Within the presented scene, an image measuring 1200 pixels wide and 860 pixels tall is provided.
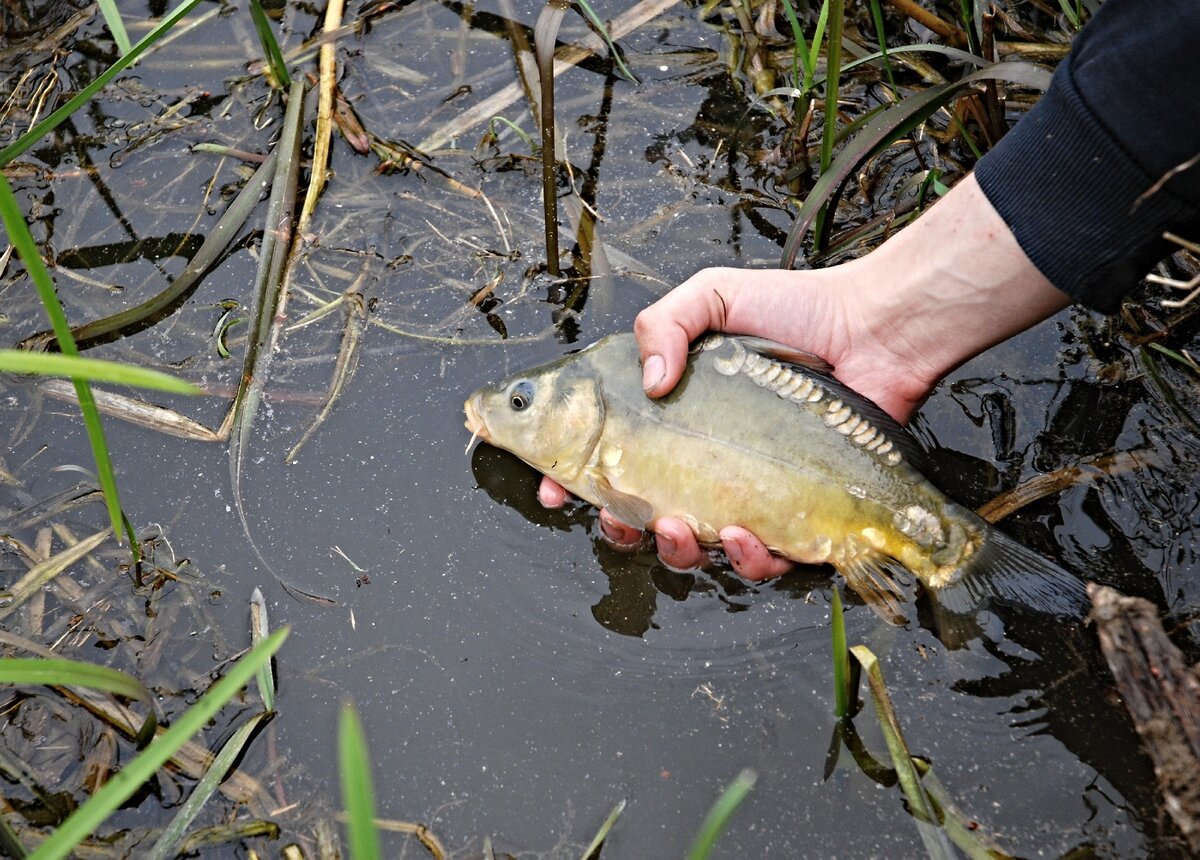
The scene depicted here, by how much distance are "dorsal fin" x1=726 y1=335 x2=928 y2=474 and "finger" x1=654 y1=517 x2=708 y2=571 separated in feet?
1.75

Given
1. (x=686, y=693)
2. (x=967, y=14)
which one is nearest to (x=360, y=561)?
(x=686, y=693)

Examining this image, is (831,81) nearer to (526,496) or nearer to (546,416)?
(546,416)

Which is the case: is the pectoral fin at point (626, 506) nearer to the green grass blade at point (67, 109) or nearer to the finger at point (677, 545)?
the finger at point (677, 545)

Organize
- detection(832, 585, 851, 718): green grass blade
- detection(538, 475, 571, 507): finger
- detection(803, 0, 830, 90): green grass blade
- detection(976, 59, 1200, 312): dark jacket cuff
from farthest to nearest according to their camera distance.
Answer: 1. detection(803, 0, 830, 90): green grass blade
2. detection(538, 475, 571, 507): finger
3. detection(976, 59, 1200, 312): dark jacket cuff
4. detection(832, 585, 851, 718): green grass blade

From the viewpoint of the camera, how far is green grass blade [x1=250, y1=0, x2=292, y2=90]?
375 cm

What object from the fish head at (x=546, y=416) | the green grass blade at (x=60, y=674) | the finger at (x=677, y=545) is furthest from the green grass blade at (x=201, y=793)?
the finger at (x=677, y=545)

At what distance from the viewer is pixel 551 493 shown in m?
3.16

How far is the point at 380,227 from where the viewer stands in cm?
379

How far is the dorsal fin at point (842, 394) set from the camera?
9.40 ft

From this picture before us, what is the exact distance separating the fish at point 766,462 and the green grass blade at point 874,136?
55cm

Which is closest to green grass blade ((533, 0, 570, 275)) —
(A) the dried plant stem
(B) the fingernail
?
(B) the fingernail

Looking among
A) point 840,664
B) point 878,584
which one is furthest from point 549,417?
point 840,664

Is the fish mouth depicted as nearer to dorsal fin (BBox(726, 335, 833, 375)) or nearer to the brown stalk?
dorsal fin (BBox(726, 335, 833, 375))

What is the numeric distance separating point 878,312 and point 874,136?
565 mm
